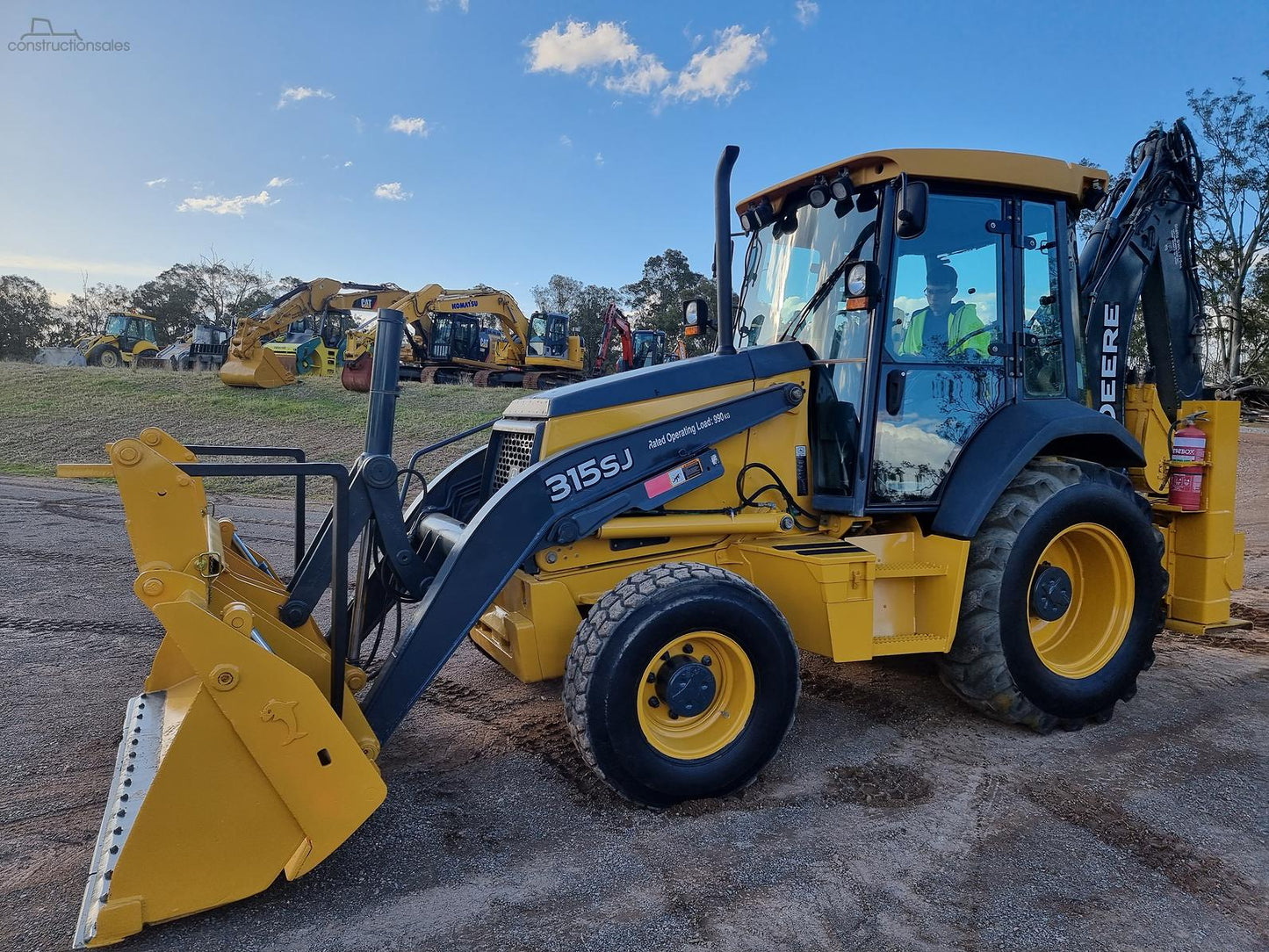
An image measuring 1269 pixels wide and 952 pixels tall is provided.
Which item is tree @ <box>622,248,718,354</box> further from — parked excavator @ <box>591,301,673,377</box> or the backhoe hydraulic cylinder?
the backhoe hydraulic cylinder

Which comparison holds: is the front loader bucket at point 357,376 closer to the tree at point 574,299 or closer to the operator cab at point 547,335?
the operator cab at point 547,335

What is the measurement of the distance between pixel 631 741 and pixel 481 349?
27977 millimetres

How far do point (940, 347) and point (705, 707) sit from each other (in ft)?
7.00

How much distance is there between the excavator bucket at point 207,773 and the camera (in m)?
2.43

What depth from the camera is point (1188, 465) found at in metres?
5.04

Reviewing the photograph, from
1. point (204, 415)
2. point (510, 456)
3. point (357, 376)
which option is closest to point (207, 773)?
point (510, 456)

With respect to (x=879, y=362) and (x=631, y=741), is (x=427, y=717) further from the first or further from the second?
(x=879, y=362)

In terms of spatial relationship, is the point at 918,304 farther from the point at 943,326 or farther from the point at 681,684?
the point at 681,684

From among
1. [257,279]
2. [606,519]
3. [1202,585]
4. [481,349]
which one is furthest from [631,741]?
[257,279]

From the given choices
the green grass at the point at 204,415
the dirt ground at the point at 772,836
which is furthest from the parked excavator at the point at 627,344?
the dirt ground at the point at 772,836

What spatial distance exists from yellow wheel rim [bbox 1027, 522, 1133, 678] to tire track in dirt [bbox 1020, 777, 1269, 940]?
0.89 metres

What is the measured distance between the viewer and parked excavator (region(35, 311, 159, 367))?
3391 centimetres

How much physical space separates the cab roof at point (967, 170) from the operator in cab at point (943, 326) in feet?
1.51

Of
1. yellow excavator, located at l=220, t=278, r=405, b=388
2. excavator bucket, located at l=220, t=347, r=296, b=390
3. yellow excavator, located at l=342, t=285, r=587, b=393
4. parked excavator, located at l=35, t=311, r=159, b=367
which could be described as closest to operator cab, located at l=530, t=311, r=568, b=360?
yellow excavator, located at l=342, t=285, r=587, b=393
